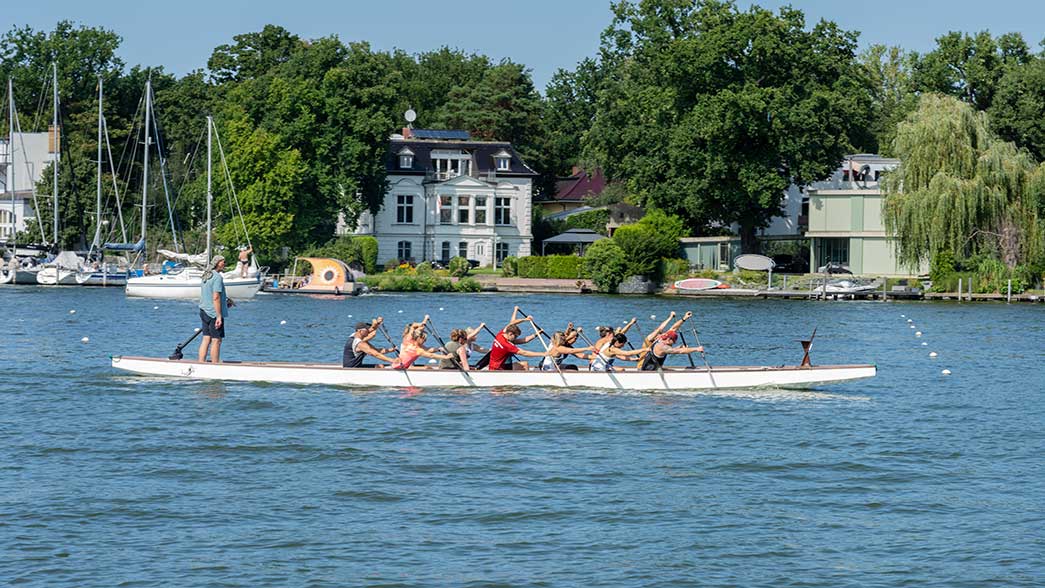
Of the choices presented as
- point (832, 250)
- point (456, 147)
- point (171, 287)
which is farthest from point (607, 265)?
point (456, 147)

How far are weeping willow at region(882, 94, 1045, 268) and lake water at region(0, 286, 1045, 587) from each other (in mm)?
32324

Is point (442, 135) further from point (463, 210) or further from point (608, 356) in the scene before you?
point (608, 356)

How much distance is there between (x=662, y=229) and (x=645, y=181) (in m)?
3.90

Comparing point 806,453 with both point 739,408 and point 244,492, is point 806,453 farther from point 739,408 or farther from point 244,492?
point 244,492

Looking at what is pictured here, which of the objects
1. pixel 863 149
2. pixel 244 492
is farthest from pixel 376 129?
pixel 244 492

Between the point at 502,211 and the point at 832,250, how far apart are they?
25384 millimetres

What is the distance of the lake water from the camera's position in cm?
1625

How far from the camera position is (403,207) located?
324ft

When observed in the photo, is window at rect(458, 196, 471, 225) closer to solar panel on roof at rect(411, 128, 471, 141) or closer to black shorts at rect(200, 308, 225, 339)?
solar panel on roof at rect(411, 128, 471, 141)

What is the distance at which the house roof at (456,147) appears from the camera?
98938mm

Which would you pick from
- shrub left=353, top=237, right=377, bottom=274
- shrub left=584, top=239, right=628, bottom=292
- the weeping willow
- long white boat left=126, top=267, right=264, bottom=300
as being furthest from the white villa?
the weeping willow

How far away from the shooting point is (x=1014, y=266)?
69062mm

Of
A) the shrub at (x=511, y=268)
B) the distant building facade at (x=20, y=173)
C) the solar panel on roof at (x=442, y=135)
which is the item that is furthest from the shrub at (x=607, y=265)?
the distant building facade at (x=20, y=173)

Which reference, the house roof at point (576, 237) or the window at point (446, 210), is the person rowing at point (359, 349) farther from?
the window at point (446, 210)
